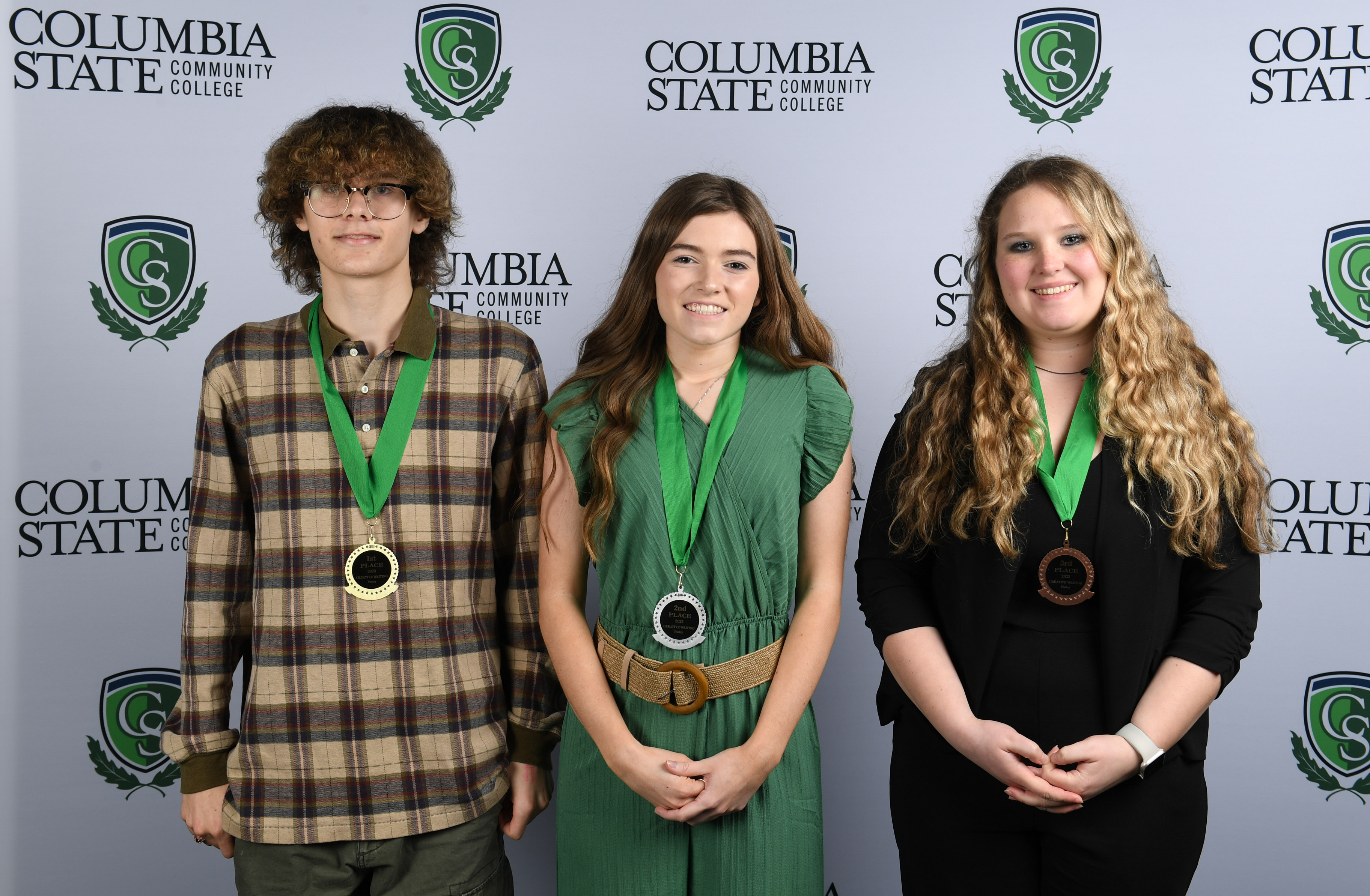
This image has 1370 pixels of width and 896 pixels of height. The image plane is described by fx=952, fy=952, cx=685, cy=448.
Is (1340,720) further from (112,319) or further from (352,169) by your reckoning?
(112,319)

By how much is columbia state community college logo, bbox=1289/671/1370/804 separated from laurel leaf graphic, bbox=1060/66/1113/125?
176 centimetres

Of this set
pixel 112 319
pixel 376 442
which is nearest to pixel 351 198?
pixel 376 442

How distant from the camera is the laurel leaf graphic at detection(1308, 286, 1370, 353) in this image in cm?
270

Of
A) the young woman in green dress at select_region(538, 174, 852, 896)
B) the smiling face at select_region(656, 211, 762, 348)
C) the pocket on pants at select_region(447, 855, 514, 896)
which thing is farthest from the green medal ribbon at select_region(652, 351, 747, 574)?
the pocket on pants at select_region(447, 855, 514, 896)

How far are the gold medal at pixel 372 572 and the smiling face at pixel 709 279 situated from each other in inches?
28.7

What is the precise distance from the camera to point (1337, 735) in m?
2.75

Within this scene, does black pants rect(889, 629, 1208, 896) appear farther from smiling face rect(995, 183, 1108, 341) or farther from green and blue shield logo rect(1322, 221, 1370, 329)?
green and blue shield logo rect(1322, 221, 1370, 329)

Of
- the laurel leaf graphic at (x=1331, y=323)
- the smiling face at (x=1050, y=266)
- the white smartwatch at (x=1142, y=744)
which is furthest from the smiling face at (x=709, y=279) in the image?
the laurel leaf graphic at (x=1331, y=323)

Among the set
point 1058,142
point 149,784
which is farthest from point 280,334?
point 1058,142

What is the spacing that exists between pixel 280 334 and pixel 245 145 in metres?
1.13

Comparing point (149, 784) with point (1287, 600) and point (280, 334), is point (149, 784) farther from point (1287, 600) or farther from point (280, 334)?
point (1287, 600)

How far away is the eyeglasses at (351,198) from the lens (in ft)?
6.20

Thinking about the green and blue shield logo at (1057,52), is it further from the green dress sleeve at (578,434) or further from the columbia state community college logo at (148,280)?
the columbia state community college logo at (148,280)

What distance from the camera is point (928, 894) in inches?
74.1
